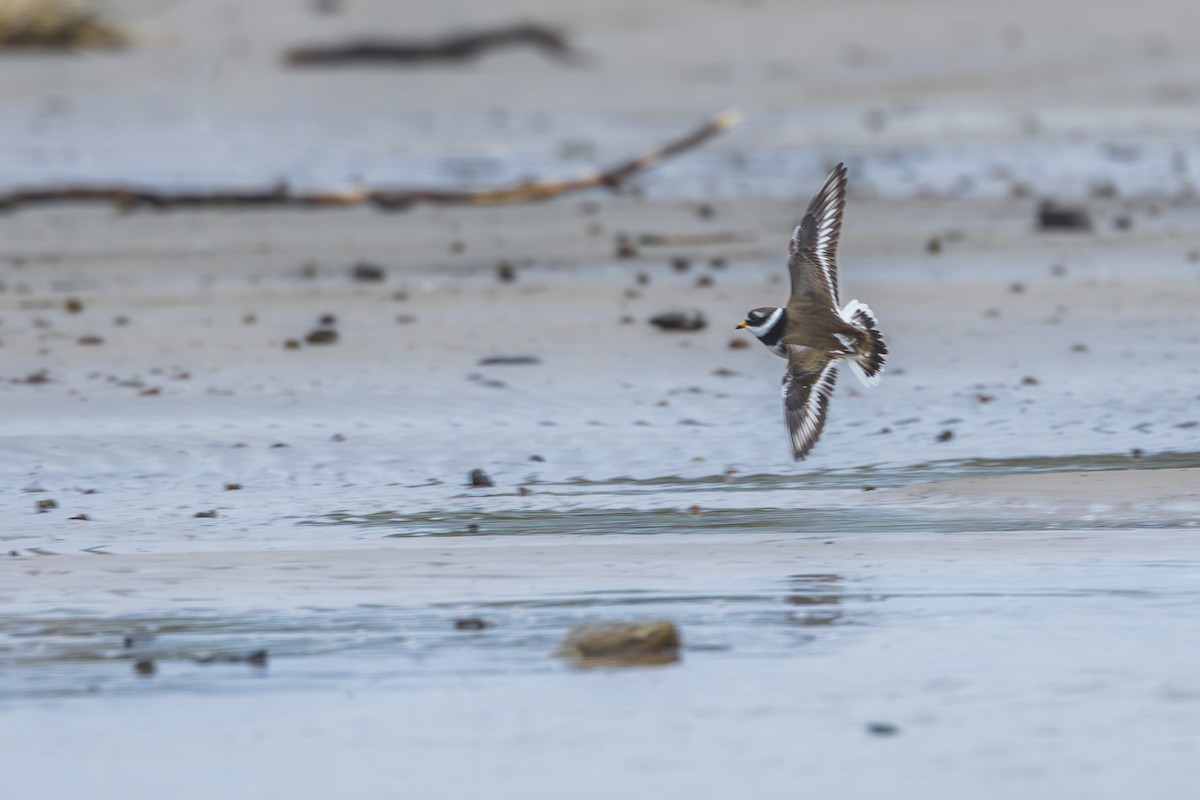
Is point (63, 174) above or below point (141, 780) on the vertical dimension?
above

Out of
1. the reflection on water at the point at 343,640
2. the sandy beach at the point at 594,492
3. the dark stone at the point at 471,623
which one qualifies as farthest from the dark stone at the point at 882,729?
the dark stone at the point at 471,623

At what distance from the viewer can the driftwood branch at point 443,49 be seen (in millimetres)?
25438

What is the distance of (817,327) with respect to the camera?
733 cm

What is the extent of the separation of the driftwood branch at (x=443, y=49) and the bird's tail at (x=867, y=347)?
1830 cm

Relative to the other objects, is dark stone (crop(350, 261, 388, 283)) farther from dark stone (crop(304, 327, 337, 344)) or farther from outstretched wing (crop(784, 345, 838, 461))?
outstretched wing (crop(784, 345, 838, 461))

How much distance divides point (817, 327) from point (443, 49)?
18711 mm

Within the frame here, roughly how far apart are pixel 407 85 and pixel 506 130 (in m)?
3.38

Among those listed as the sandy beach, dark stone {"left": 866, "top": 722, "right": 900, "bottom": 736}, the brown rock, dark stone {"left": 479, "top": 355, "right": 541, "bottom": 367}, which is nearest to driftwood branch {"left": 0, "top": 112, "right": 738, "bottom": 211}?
the sandy beach

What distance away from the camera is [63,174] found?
1830 centimetres

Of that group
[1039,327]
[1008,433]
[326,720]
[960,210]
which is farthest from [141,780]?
[960,210]

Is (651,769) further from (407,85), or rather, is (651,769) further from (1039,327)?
(407,85)

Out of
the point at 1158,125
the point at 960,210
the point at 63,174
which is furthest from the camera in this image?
the point at 1158,125

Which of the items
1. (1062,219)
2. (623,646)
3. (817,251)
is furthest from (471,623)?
(1062,219)

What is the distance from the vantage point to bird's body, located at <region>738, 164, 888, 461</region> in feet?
23.8
